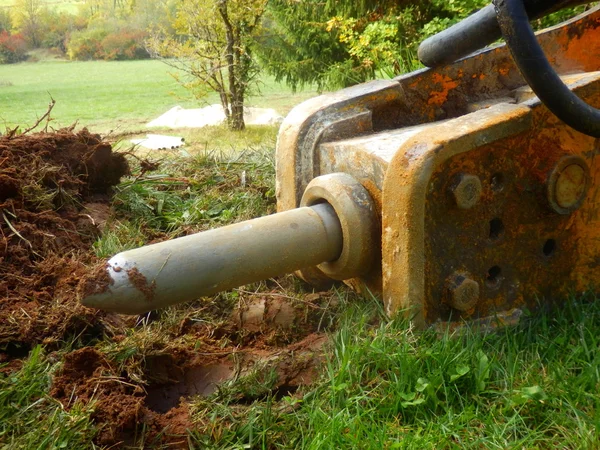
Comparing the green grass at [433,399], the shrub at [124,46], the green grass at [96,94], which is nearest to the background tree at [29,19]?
the green grass at [96,94]

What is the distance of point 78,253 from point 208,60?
469cm

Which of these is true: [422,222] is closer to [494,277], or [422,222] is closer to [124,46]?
[494,277]

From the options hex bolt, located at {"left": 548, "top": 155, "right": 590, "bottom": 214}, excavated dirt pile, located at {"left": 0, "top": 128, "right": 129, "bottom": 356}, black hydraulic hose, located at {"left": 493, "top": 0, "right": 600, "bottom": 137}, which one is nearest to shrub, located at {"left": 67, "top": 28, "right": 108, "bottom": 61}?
excavated dirt pile, located at {"left": 0, "top": 128, "right": 129, "bottom": 356}

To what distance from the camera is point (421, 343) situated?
7.34ft

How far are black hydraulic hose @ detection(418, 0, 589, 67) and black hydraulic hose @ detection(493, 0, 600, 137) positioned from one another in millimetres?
50

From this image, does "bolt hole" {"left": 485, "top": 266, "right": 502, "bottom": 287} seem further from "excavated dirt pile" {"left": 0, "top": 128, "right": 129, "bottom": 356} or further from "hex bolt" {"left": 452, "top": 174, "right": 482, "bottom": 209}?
"excavated dirt pile" {"left": 0, "top": 128, "right": 129, "bottom": 356}

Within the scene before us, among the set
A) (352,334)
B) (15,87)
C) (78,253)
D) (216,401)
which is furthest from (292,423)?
(15,87)

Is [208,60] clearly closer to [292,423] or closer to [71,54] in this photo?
[71,54]

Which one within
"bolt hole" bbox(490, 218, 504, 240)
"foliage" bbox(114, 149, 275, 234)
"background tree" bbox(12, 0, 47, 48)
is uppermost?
"background tree" bbox(12, 0, 47, 48)

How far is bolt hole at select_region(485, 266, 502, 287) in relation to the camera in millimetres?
2406

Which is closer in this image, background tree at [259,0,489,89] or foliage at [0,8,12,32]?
foliage at [0,8,12,32]

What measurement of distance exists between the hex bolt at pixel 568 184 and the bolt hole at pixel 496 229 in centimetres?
20

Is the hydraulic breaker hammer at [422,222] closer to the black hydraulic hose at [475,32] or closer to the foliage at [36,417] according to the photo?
the black hydraulic hose at [475,32]

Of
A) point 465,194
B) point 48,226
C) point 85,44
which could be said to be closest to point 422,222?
point 465,194
